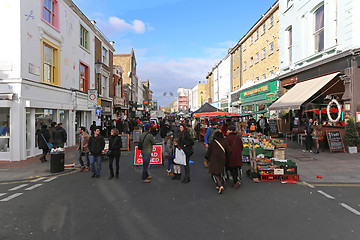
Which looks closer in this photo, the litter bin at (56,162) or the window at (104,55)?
the litter bin at (56,162)

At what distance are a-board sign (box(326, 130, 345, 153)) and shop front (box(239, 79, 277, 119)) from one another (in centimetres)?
654

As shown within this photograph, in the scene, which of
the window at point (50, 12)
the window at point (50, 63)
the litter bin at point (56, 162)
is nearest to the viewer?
the litter bin at point (56, 162)

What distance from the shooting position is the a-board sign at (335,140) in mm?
11328

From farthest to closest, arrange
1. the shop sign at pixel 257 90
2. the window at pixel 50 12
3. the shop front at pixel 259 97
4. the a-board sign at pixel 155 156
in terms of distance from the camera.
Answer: the shop sign at pixel 257 90 → the shop front at pixel 259 97 → the window at pixel 50 12 → the a-board sign at pixel 155 156

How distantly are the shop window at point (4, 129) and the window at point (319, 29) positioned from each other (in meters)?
16.7

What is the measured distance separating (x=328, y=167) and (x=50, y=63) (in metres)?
14.8

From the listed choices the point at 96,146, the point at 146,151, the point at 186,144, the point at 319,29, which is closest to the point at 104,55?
the point at 96,146

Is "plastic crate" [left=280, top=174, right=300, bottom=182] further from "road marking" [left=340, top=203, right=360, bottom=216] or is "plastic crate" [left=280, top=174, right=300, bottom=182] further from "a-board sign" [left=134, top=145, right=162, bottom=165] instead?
"a-board sign" [left=134, top=145, right=162, bottom=165]

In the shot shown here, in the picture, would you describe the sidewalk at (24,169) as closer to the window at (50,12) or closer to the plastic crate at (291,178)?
the window at (50,12)

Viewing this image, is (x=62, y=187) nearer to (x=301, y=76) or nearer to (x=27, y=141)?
(x=27, y=141)

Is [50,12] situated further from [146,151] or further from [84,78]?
[146,151]

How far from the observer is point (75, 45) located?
1666 centimetres

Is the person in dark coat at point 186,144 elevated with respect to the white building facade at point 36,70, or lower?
lower

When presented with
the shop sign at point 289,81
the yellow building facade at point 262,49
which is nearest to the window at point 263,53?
the yellow building facade at point 262,49
